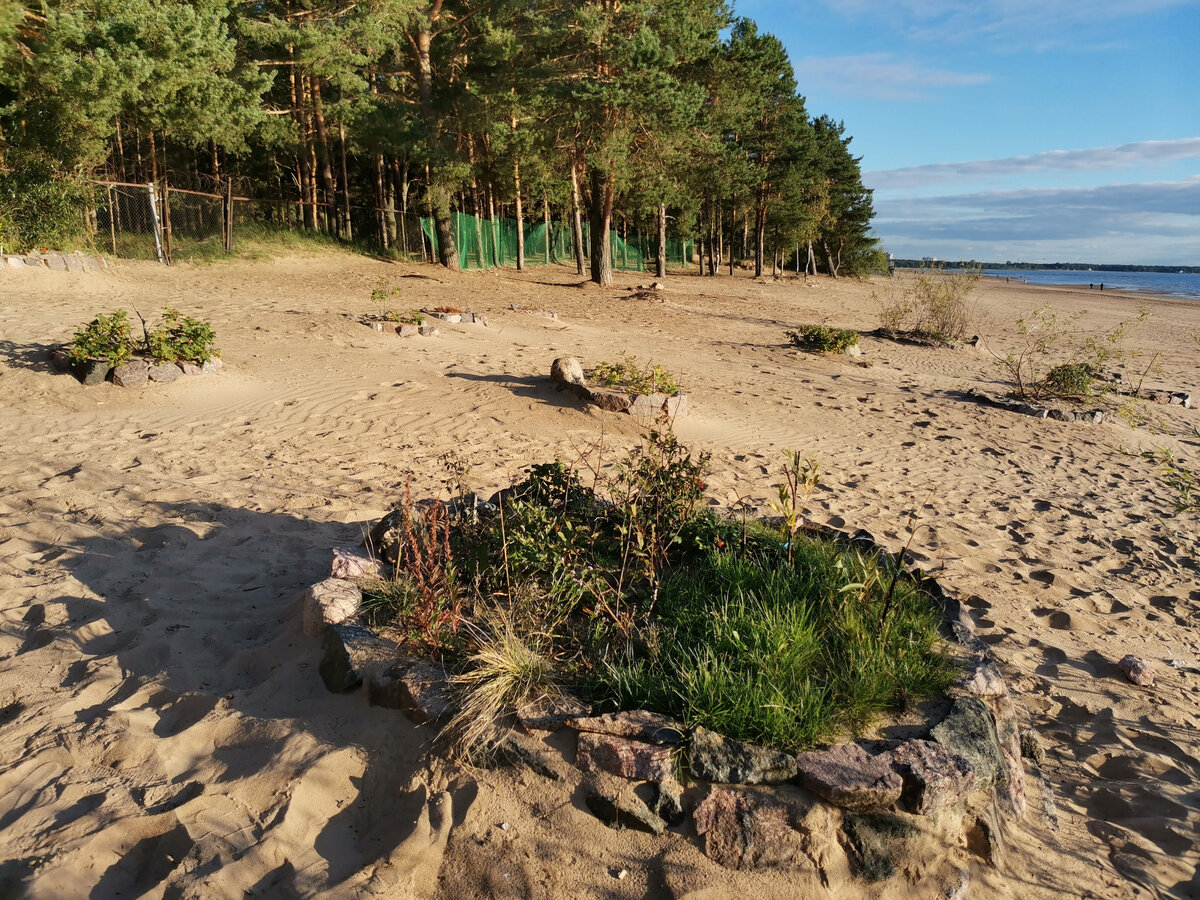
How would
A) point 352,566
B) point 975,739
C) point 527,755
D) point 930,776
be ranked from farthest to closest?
1. point 352,566
2. point 975,739
3. point 527,755
4. point 930,776

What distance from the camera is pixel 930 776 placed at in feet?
8.55

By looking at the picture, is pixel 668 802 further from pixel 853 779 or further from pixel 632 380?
pixel 632 380

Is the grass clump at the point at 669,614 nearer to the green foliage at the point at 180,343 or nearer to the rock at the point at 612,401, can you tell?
the rock at the point at 612,401

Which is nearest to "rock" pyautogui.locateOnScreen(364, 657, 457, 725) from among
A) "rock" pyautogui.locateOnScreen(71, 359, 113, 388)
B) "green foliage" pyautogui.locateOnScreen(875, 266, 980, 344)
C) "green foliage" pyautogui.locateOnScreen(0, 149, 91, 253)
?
"rock" pyautogui.locateOnScreen(71, 359, 113, 388)

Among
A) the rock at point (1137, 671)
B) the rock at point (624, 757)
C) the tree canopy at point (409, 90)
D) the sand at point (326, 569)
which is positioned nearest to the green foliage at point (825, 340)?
the sand at point (326, 569)

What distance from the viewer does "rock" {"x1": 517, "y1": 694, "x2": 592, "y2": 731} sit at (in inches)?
111

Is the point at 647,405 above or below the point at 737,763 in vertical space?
above

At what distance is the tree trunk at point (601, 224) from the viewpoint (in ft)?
75.8

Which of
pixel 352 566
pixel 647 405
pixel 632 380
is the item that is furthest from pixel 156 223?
pixel 352 566

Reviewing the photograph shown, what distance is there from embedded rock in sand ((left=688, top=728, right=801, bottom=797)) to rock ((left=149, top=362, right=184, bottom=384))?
7.97 metres

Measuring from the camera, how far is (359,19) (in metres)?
19.2

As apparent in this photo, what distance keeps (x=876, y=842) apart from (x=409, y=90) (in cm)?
2670

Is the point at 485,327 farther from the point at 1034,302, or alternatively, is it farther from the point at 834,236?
the point at 834,236

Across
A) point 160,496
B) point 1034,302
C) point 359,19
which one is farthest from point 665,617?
point 1034,302
